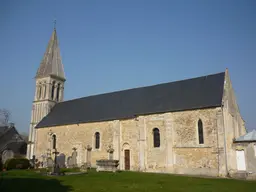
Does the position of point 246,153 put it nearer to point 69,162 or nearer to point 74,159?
point 74,159

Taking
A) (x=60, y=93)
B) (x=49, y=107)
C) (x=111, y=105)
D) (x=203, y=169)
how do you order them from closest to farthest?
1. (x=203, y=169)
2. (x=111, y=105)
3. (x=49, y=107)
4. (x=60, y=93)

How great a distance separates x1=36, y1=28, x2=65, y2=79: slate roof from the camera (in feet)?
122

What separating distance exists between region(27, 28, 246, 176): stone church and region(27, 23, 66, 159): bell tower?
2599 mm

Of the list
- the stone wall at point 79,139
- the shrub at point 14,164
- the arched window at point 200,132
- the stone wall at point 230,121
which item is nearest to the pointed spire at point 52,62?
the stone wall at point 79,139

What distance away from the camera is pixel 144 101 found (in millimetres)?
25312

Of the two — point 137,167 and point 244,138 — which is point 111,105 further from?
point 244,138

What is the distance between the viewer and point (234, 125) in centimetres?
2244

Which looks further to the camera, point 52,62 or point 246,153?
point 52,62

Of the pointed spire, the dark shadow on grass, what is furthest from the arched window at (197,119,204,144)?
the pointed spire

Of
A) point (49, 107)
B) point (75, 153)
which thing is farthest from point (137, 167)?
point (49, 107)

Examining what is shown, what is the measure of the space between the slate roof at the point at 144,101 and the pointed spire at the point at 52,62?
23.8 feet

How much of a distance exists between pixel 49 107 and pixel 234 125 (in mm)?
25670

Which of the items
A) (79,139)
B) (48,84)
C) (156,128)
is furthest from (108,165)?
(48,84)

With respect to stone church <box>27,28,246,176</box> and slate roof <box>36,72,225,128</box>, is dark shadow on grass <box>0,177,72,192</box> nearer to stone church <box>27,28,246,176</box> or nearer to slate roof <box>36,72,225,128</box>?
stone church <box>27,28,246,176</box>
